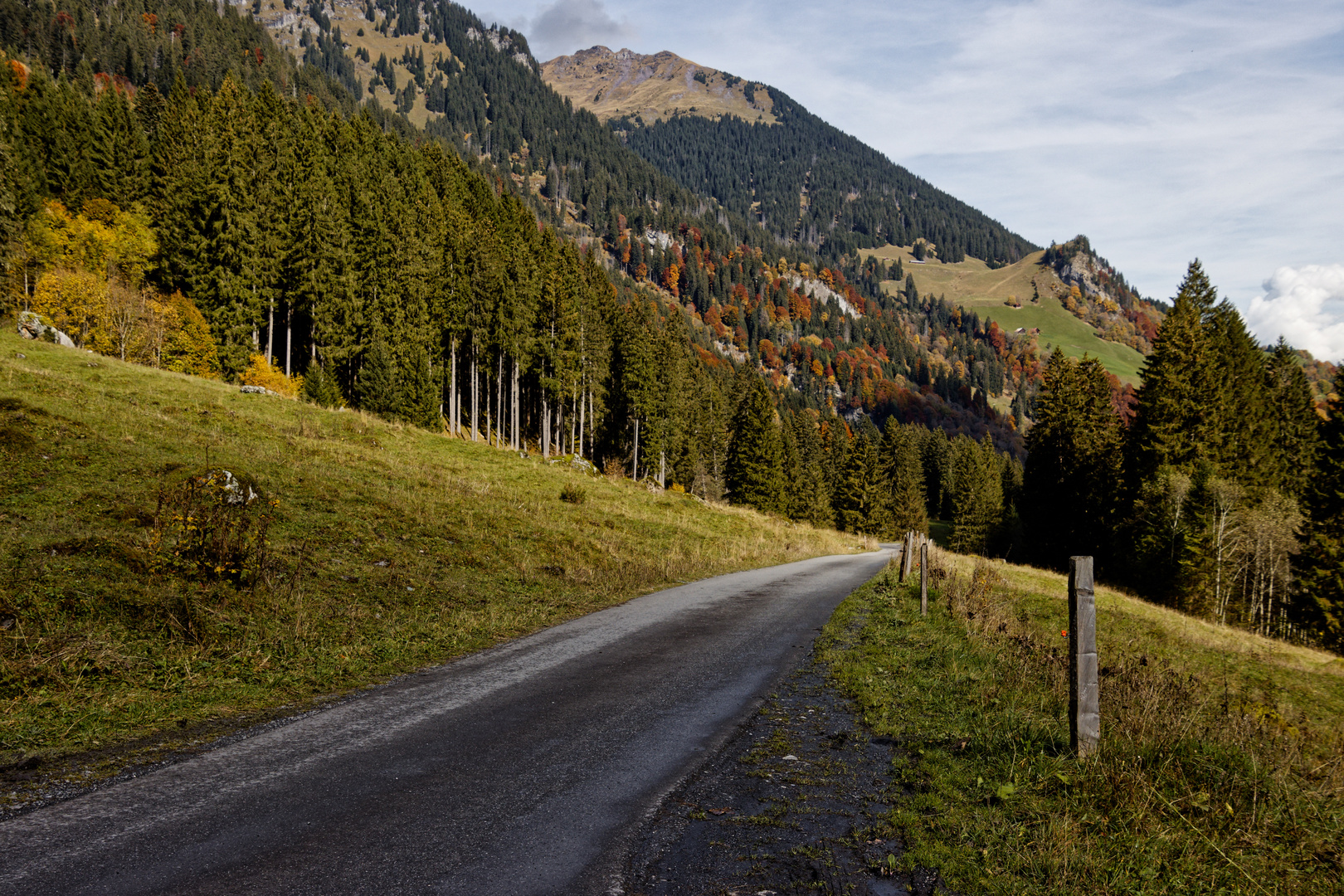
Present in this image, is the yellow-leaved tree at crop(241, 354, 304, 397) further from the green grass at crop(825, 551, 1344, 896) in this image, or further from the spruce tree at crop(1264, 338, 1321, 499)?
the spruce tree at crop(1264, 338, 1321, 499)

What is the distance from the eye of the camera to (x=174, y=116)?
66.2 metres

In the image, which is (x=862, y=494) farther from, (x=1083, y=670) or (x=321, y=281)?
(x=1083, y=670)

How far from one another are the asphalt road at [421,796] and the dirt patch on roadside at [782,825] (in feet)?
0.91

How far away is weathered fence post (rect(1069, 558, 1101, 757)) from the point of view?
6090 millimetres

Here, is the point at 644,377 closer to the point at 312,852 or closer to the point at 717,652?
the point at 717,652

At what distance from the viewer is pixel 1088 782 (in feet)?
18.6

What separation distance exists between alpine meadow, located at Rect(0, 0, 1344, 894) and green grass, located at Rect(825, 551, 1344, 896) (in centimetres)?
5

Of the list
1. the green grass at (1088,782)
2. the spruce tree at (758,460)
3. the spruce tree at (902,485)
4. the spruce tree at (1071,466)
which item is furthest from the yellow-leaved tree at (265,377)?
the spruce tree at (902,485)

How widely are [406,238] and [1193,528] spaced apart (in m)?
56.0

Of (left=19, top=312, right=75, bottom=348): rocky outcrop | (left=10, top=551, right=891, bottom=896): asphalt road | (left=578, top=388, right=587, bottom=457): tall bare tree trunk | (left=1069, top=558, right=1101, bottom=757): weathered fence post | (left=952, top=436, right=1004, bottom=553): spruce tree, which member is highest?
(left=19, top=312, right=75, bottom=348): rocky outcrop

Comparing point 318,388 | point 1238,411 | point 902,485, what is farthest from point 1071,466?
point 318,388

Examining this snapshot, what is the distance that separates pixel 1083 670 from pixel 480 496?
21.3 m

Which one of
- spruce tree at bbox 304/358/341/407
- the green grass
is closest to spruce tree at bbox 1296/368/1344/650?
the green grass

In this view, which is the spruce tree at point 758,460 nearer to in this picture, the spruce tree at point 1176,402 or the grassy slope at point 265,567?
the spruce tree at point 1176,402
